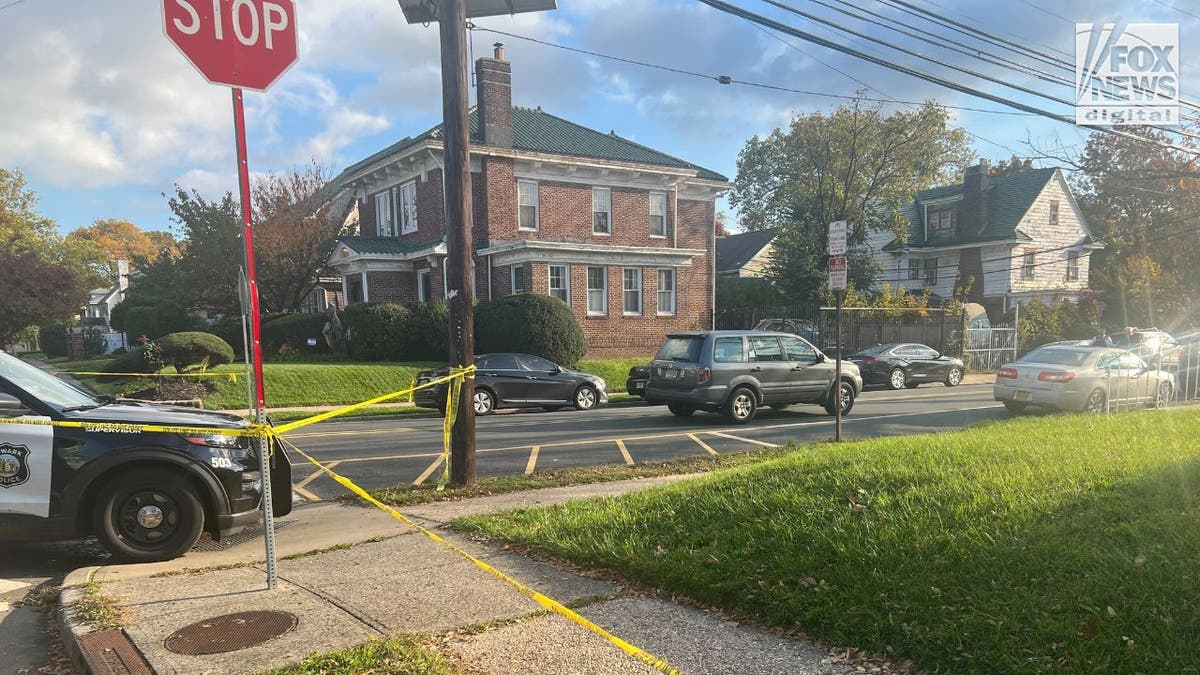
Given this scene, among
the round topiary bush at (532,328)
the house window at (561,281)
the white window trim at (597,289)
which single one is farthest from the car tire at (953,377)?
the house window at (561,281)

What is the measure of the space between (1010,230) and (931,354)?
18360 mm

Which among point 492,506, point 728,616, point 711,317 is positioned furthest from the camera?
point 711,317

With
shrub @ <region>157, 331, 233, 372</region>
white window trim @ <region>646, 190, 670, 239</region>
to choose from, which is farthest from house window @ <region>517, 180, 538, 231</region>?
shrub @ <region>157, 331, 233, 372</region>

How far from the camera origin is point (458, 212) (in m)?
7.36

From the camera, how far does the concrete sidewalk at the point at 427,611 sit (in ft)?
11.0

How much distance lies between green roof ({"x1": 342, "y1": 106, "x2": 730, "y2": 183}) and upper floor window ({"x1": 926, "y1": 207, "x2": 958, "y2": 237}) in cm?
1743

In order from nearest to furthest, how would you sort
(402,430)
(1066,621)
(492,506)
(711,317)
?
(1066,621)
(492,506)
(402,430)
(711,317)

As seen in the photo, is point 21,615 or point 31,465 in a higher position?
point 31,465

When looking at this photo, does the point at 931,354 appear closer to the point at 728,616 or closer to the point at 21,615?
the point at 728,616

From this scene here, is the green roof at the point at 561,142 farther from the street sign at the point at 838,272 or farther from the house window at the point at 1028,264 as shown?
the house window at the point at 1028,264

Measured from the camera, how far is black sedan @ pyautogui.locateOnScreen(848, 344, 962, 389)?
21125 mm

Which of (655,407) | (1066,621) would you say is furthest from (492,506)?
(655,407)

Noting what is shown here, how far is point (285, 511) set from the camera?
580cm

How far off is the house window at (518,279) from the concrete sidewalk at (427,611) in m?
18.6
